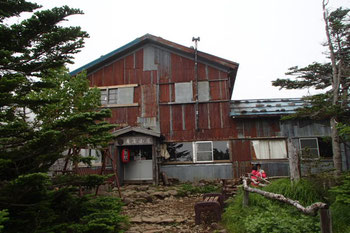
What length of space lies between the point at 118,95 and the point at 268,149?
925 centimetres

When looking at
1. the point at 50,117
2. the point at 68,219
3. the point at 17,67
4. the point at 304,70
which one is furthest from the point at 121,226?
the point at 304,70

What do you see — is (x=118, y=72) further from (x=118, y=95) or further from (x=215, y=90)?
(x=215, y=90)

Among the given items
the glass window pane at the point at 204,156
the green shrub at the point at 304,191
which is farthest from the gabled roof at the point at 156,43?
the green shrub at the point at 304,191

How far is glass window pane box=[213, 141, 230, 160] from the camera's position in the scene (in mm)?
13648

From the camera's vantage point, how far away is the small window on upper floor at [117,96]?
48.9 ft

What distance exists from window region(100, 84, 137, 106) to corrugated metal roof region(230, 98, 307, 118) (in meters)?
6.10

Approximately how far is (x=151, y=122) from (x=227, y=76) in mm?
5211

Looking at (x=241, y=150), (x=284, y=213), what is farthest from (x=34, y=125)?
(x=241, y=150)

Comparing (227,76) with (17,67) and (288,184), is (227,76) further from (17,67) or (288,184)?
(17,67)

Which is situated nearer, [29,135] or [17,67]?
[29,135]

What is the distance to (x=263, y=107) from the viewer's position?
555 inches

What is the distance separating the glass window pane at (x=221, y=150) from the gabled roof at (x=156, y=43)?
14.5 feet

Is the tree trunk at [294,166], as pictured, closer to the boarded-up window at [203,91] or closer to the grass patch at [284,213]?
the grass patch at [284,213]

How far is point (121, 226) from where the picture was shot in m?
6.41
